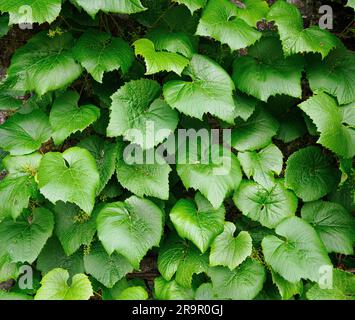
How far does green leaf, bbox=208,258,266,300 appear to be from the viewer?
1.77m

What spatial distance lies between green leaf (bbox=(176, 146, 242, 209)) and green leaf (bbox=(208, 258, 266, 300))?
0.35m

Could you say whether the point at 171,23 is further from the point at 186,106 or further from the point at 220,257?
the point at 220,257

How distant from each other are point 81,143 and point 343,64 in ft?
4.18

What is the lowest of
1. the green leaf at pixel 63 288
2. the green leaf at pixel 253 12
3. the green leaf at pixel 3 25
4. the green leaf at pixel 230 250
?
the green leaf at pixel 63 288

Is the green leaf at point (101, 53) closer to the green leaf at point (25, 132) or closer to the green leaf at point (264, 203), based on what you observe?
the green leaf at point (25, 132)

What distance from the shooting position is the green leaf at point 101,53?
1706mm

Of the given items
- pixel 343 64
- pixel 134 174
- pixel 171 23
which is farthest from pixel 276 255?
pixel 171 23

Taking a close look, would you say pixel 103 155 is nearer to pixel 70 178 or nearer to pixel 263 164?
pixel 70 178

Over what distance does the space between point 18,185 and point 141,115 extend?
1.90ft

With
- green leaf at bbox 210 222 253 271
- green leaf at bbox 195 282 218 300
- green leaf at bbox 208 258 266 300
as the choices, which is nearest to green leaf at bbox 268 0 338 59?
green leaf at bbox 210 222 253 271

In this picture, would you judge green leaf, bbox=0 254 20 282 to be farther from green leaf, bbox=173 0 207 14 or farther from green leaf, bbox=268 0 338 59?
green leaf, bbox=268 0 338 59

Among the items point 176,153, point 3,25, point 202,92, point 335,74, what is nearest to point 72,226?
point 176,153

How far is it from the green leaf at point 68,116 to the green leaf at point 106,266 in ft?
1.83

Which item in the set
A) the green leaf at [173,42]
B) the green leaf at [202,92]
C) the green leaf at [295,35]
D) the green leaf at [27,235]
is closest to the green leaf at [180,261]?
the green leaf at [27,235]
